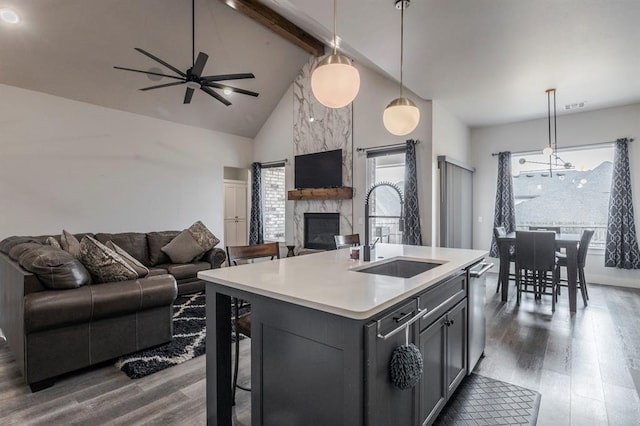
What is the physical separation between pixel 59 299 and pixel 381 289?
2.37 metres

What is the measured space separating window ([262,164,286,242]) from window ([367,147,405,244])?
98.8 inches

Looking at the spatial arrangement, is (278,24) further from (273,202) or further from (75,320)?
(75,320)

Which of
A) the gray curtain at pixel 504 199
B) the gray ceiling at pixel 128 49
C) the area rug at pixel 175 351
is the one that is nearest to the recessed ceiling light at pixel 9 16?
the gray ceiling at pixel 128 49

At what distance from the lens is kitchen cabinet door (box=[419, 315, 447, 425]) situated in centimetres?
164

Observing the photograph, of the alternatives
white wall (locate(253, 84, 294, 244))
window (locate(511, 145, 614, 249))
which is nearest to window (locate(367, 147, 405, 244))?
white wall (locate(253, 84, 294, 244))

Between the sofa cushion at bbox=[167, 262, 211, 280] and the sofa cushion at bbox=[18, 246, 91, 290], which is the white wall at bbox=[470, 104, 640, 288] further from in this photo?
the sofa cushion at bbox=[18, 246, 91, 290]

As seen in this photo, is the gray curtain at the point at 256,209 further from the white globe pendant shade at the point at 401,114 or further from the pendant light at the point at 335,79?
the pendant light at the point at 335,79

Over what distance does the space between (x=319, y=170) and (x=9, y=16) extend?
4909 millimetres

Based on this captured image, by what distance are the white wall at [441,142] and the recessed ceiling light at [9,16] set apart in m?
5.79

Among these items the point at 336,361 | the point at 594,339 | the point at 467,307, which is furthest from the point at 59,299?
the point at 594,339

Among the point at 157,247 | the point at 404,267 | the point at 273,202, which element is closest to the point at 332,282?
the point at 404,267

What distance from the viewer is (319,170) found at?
21.6 feet

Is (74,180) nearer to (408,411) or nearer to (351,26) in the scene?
(351,26)

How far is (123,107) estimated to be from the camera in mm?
5699
